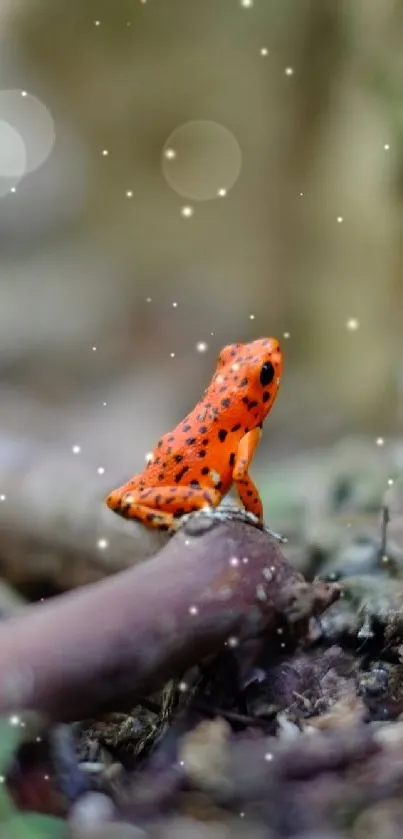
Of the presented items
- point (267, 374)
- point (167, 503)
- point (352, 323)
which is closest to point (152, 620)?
point (167, 503)

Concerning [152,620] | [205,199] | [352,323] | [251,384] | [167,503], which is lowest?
[152,620]

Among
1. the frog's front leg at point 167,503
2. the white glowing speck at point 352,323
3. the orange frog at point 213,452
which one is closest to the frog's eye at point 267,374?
the orange frog at point 213,452

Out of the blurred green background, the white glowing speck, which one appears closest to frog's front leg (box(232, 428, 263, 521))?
the blurred green background

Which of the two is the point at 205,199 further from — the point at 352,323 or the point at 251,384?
the point at 251,384

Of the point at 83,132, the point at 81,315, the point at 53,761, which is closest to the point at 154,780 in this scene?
the point at 53,761

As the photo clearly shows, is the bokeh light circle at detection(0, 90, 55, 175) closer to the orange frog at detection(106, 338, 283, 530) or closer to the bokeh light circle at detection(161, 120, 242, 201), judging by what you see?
the bokeh light circle at detection(161, 120, 242, 201)
